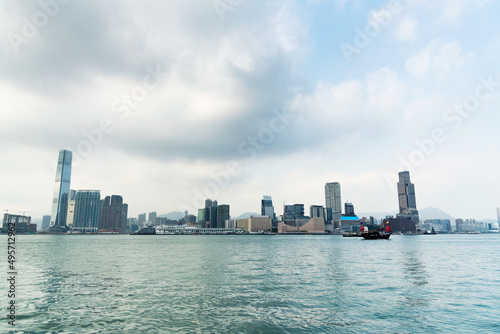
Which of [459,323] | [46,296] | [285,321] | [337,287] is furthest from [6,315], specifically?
[459,323]

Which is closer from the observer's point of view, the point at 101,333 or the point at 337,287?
the point at 101,333

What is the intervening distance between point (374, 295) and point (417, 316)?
694 cm

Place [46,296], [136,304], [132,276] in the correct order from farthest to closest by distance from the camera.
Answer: [132,276] < [46,296] < [136,304]

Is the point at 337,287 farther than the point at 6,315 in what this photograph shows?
Yes

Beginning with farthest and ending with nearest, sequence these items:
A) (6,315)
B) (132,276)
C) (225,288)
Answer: (132,276) → (225,288) → (6,315)

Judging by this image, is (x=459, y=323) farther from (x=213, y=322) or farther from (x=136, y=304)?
(x=136, y=304)

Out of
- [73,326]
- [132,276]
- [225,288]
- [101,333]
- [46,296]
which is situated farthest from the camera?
[132,276]

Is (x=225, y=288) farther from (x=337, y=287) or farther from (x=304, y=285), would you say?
(x=337, y=287)

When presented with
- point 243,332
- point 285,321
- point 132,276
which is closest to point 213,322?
point 243,332

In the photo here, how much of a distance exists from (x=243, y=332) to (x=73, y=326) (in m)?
12.2

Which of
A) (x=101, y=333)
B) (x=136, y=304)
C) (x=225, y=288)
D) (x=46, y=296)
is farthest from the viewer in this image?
(x=225, y=288)

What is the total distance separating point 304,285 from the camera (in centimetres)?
3488

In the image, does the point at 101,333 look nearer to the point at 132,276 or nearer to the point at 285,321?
the point at 285,321

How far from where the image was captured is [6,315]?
22453mm
